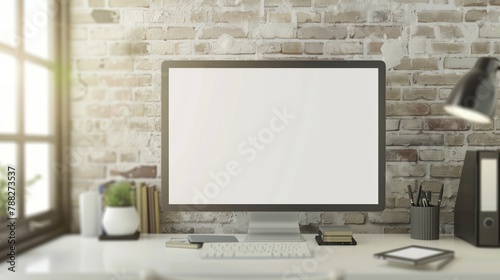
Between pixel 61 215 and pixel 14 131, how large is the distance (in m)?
0.46

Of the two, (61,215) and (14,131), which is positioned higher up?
(14,131)

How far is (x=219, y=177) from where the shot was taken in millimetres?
1769

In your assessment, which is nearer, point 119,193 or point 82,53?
point 119,193

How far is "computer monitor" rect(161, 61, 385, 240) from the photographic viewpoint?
178 centimetres

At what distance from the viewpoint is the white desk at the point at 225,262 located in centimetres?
139

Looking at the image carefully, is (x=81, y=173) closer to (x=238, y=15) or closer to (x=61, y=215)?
(x=61, y=215)

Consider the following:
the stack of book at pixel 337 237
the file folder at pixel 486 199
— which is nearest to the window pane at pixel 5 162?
the stack of book at pixel 337 237

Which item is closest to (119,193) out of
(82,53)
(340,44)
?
(82,53)

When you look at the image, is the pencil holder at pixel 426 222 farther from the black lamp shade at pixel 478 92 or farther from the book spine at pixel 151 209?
the book spine at pixel 151 209

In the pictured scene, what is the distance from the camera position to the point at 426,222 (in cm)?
185

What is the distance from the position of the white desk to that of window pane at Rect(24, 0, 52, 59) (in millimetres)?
779

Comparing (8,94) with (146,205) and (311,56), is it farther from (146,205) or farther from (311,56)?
(311,56)

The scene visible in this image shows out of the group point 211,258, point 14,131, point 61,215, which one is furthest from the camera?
point 61,215

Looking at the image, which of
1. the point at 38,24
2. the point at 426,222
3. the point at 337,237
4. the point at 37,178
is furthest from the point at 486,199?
the point at 38,24
